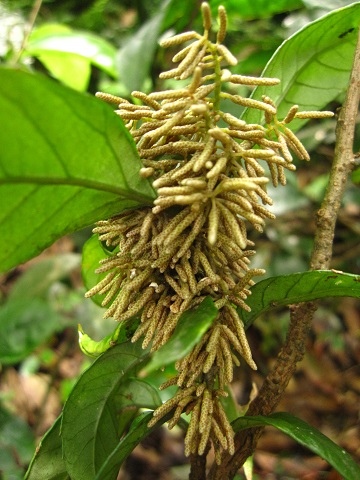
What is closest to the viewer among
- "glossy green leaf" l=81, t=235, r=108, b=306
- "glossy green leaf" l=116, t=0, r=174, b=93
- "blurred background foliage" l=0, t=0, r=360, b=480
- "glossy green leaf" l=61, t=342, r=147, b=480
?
"glossy green leaf" l=61, t=342, r=147, b=480

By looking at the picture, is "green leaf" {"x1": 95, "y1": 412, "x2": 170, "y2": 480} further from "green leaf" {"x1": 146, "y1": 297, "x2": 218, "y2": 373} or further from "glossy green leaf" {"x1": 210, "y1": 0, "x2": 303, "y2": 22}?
"glossy green leaf" {"x1": 210, "y1": 0, "x2": 303, "y2": 22}

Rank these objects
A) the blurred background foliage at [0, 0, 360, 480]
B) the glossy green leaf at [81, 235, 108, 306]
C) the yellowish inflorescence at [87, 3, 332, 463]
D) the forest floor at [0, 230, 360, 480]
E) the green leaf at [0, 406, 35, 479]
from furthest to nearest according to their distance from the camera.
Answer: the forest floor at [0, 230, 360, 480]
the green leaf at [0, 406, 35, 479]
the blurred background foliage at [0, 0, 360, 480]
the glossy green leaf at [81, 235, 108, 306]
the yellowish inflorescence at [87, 3, 332, 463]

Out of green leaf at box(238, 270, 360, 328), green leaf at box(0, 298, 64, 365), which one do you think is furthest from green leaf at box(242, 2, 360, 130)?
green leaf at box(0, 298, 64, 365)

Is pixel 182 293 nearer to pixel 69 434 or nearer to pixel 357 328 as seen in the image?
pixel 69 434

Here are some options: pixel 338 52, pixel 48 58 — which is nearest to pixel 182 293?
pixel 338 52

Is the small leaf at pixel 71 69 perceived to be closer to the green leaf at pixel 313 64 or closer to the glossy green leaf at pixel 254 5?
the glossy green leaf at pixel 254 5

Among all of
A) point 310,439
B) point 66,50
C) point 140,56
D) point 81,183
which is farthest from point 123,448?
point 66,50
